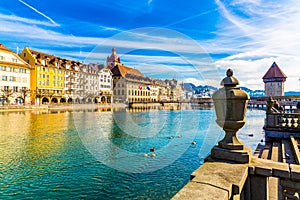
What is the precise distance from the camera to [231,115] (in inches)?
137

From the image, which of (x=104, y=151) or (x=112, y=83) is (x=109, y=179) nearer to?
(x=104, y=151)

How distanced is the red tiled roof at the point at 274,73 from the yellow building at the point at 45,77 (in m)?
103

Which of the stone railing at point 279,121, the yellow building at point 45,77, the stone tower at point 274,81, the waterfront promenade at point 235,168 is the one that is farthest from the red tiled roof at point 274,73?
the waterfront promenade at point 235,168

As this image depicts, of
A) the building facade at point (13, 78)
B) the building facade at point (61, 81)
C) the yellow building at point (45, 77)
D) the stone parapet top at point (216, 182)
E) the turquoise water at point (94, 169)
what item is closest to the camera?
the stone parapet top at point (216, 182)

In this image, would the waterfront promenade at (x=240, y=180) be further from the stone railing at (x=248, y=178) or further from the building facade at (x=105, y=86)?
the building facade at (x=105, y=86)

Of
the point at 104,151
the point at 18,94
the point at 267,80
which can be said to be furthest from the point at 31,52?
the point at 267,80

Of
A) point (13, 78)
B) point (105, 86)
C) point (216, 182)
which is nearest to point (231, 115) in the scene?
point (216, 182)

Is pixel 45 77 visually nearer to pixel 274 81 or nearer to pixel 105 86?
pixel 105 86

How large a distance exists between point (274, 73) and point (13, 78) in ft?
383

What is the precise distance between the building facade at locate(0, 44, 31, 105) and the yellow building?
1939 mm

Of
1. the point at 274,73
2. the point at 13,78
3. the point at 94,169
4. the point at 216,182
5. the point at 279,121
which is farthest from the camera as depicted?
the point at 274,73

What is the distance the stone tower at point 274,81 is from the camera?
106500mm

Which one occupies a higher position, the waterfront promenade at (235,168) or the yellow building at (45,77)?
the yellow building at (45,77)

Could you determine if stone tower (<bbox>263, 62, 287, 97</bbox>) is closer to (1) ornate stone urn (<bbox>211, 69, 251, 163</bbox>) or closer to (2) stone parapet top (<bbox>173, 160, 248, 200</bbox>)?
(1) ornate stone urn (<bbox>211, 69, 251, 163</bbox>)
